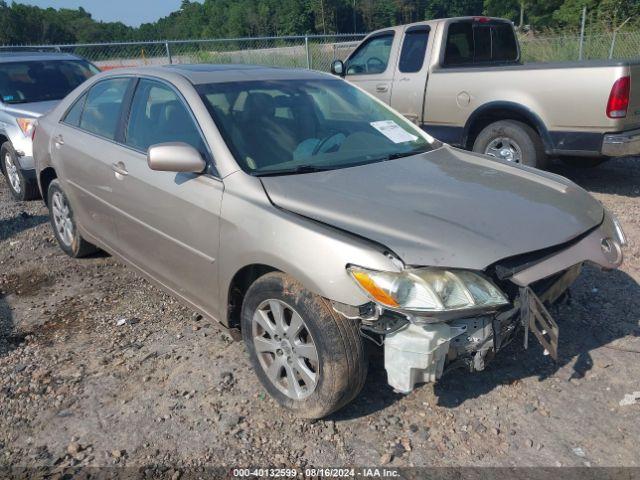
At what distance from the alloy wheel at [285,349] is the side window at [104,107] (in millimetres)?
1933

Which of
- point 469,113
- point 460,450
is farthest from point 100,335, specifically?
point 469,113

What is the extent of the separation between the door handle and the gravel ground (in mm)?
1035

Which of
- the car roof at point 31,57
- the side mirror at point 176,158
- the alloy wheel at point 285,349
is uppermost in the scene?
the car roof at point 31,57

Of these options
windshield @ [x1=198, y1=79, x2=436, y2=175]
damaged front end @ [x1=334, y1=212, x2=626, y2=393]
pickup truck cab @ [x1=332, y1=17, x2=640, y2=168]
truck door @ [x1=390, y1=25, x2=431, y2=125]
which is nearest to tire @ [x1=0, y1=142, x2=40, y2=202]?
pickup truck cab @ [x1=332, y1=17, x2=640, y2=168]

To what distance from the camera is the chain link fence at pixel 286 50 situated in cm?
1312

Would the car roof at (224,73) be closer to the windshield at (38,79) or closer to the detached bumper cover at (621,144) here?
the detached bumper cover at (621,144)

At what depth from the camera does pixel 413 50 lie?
24.3 ft

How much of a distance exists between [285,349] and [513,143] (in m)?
4.67

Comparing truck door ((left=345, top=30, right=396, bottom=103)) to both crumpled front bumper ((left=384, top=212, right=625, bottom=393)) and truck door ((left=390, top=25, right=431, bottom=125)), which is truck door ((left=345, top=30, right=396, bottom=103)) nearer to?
truck door ((left=390, top=25, right=431, bottom=125))

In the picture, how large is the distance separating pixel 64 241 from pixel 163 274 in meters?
2.02

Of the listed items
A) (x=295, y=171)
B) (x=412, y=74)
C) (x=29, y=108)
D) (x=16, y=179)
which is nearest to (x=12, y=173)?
(x=16, y=179)

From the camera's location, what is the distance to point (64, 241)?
16.8ft

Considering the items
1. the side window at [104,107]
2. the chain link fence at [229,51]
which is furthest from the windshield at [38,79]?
the chain link fence at [229,51]

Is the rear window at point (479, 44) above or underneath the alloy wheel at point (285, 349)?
above
